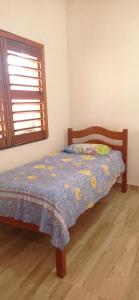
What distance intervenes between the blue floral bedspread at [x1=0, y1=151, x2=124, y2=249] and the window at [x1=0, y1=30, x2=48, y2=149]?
432 mm

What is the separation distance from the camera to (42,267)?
181cm

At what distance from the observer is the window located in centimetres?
236

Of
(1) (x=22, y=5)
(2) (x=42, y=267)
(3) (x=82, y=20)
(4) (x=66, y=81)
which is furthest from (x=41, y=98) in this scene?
(2) (x=42, y=267)

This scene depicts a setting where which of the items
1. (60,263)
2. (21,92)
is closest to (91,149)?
(21,92)

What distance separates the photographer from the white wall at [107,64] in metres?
3.02

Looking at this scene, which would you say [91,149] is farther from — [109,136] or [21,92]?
[21,92]

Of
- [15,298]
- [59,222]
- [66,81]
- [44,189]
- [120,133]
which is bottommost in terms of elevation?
[15,298]

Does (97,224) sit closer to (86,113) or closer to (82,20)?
(86,113)

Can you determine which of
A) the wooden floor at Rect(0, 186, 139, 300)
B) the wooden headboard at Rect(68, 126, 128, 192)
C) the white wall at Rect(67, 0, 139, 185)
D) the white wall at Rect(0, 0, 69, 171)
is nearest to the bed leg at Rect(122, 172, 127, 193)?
the wooden headboard at Rect(68, 126, 128, 192)

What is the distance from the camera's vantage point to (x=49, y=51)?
309cm

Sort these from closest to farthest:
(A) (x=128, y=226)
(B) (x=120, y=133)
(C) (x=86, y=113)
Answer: (A) (x=128, y=226)
(B) (x=120, y=133)
(C) (x=86, y=113)

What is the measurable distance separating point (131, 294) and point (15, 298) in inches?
29.7

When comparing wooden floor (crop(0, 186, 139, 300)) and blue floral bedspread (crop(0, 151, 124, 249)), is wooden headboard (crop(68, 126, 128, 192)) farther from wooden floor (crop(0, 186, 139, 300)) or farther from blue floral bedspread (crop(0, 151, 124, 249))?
wooden floor (crop(0, 186, 139, 300))

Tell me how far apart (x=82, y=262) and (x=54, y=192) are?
630 mm
